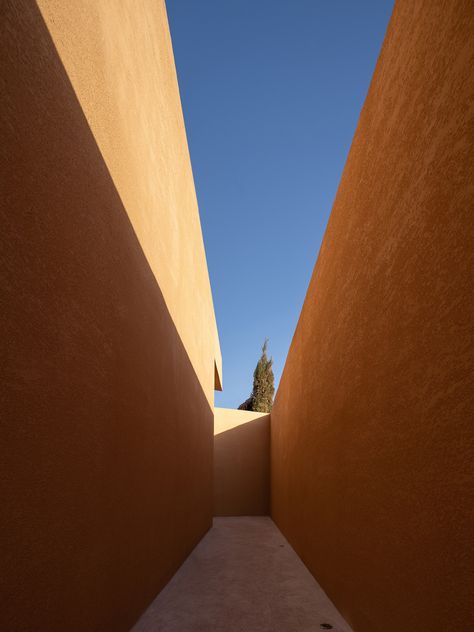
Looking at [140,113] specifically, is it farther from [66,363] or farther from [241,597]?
[241,597]

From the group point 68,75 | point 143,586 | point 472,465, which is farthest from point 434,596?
point 68,75

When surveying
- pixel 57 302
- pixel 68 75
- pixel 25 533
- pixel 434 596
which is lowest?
pixel 434 596

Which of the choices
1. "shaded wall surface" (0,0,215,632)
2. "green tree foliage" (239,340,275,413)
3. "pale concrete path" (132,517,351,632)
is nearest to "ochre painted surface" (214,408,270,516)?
"pale concrete path" (132,517,351,632)

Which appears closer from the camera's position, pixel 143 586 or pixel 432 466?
pixel 432 466

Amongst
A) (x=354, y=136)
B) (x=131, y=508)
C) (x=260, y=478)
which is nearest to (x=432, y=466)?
(x=131, y=508)

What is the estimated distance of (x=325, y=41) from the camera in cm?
655

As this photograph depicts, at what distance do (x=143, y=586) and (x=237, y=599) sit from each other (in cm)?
101

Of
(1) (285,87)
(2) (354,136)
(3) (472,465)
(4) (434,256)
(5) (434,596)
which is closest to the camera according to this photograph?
(3) (472,465)

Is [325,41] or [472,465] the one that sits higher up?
[325,41]

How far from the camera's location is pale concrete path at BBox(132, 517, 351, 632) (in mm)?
2902

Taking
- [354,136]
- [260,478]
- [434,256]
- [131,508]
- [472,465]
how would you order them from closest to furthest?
[472,465] → [434,256] → [131,508] → [354,136] → [260,478]

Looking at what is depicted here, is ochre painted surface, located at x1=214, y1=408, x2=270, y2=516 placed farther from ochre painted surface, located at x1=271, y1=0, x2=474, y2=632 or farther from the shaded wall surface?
the shaded wall surface

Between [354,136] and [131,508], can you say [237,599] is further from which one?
[354,136]

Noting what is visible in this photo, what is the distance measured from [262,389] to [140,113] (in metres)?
20.1
